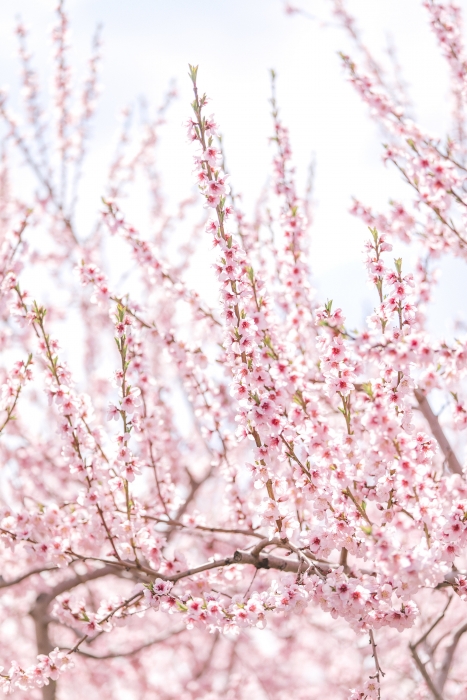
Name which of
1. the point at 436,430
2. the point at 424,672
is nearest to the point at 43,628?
the point at 424,672

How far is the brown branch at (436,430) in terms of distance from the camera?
172 inches

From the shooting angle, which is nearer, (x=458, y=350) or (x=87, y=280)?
(x=458, y=350)

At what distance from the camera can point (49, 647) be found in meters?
5.24

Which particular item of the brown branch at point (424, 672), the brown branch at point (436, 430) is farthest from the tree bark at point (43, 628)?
the brown branch at point (436, 430)

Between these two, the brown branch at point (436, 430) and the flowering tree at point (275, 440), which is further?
the brown branch at point (436, 430)

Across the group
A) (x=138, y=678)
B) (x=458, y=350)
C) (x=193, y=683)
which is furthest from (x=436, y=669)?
(x=138, y=678)

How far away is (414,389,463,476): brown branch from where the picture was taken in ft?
14.4

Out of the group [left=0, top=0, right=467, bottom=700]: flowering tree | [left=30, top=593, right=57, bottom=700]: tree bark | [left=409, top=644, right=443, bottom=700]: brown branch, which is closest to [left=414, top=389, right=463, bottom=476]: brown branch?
[left=0, top=0, right=467, bottom=700]: flowering tree

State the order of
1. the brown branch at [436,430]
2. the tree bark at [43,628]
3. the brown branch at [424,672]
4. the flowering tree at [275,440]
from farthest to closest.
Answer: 1. the tree bark at [43,628]
2. the brown branch at [436,430]
3. the brown branch at [424,672]
4. the flowering tree at [275,440]

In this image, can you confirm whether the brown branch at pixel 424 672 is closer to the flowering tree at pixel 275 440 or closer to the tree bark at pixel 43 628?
the flowering tree at pixel 275 440

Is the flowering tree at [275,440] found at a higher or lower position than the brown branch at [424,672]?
higher

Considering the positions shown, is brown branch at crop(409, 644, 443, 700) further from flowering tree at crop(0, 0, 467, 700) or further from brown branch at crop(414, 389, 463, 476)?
brown branch at crop(414, 389, 463, 476)

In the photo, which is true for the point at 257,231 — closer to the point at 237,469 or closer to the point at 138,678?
the point at 237,469

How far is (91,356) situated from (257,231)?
246 inches
